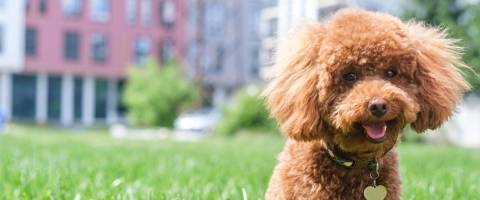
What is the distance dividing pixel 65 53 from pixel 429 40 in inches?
1536

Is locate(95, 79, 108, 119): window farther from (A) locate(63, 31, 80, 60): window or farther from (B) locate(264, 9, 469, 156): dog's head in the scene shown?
(B) locate(264, 9, 469, 156): dog's head

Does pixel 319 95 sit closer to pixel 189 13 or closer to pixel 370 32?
pixel 370 32

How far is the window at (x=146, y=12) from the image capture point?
1678 inches

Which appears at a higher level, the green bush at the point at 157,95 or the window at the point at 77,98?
the green bush at the point at 157,95

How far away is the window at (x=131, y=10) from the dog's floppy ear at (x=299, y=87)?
40.1m

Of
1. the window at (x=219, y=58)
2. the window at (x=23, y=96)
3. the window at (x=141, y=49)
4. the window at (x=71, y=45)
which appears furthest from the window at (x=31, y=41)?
the window at (x=219, y=58)

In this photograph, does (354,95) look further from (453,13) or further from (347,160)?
(453,13)

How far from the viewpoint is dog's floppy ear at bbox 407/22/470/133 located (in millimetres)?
2660

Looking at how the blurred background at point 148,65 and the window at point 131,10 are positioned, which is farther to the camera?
the window at point 131,10

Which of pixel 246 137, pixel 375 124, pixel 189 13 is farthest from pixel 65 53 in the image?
pixel 375 124

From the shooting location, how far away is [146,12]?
4278 centimetres

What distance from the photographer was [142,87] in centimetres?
3159

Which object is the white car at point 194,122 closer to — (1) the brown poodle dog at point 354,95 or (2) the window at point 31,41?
(2) the window at point 31,41

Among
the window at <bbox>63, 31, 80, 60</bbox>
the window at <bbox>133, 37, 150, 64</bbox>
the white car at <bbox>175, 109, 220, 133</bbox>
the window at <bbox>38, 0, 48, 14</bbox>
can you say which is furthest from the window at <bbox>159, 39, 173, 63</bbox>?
the white car at <bbox>175, 109, 220, 133</bbox>
